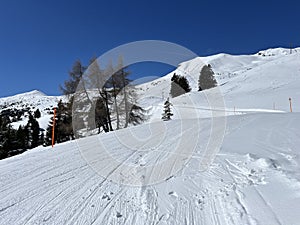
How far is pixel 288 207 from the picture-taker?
238 cm

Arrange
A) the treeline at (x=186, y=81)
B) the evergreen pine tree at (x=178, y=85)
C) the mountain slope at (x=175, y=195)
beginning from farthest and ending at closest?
the treeline at (x=186, y=81) → the evergreen pine tree at (x=178, y=85) → the mountain slope at (x=175, y=195)

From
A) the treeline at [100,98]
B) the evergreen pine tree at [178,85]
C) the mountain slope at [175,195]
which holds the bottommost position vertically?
the mountain slope at [175,195]

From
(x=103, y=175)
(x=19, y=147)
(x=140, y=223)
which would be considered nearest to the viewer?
(x=140, y=223)

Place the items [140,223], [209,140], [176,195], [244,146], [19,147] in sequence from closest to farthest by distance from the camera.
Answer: [140,223] < [176,195] < [244,146] < [209,140] < [19,147]

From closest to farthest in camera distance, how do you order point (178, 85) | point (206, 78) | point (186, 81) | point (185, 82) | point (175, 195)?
point (175, 195) → point (178, 85) → point (185, 82) → point (186, 81) → point (206, 78)

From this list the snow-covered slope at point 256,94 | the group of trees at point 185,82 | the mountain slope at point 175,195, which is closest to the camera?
the mountain slope at point 175,195

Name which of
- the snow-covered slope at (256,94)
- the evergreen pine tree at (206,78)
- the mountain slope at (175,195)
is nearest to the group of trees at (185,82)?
the evergreen pine tree at (206,78)

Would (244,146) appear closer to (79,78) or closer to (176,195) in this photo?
(176,195)

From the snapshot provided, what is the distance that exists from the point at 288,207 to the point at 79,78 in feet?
70.5

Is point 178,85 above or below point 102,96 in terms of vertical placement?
above

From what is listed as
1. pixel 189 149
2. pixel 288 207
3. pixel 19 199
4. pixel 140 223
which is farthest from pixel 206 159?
pixel 19 199

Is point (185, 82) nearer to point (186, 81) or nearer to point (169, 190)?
point (186, 81)

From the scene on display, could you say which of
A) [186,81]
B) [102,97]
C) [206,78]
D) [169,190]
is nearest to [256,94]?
[206,78]

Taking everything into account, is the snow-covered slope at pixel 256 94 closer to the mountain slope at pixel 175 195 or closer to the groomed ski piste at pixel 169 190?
the groomed ski piste at pixel 169 190
